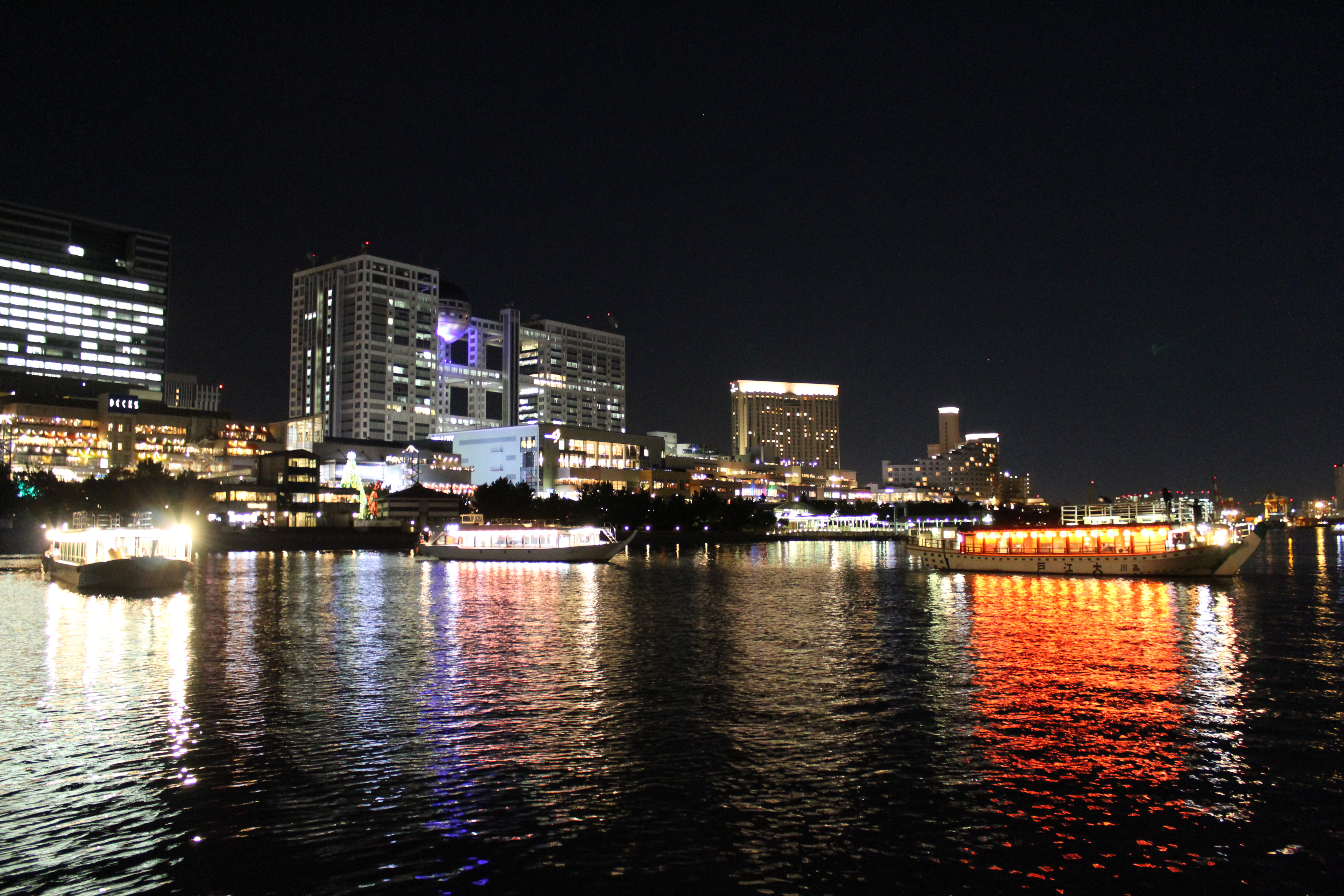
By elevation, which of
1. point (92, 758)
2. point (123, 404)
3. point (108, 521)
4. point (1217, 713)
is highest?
point (123, 404)

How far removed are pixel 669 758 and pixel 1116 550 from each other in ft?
183

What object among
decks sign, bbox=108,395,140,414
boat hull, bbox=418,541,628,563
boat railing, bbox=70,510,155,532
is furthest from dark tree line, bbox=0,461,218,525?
decks sign, bbox=108,395,140,414

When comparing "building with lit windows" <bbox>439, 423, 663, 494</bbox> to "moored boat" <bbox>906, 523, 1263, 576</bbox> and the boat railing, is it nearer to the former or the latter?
the boat railing

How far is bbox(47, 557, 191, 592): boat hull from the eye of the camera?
165 ft

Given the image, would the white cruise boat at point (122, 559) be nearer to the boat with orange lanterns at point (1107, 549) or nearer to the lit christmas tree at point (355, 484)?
the boat with orange lanterns at point (1107, 549)

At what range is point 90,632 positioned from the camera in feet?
109

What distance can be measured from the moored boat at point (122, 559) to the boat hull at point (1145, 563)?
181 ft

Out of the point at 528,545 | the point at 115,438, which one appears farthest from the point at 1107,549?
the point at 115,438

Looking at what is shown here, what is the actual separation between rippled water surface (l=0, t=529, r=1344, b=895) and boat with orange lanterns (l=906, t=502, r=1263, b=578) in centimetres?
2678

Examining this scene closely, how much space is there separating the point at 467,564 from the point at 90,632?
50.9 metres

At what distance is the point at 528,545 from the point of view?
→ 280ft

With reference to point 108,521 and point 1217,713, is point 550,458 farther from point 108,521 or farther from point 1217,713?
point 1217,713

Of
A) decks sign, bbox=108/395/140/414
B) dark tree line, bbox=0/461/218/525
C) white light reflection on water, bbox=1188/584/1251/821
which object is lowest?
white light reflection on water, bbox=1188/584/1251/821

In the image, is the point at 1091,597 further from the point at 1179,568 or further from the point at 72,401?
the point at 72,401
